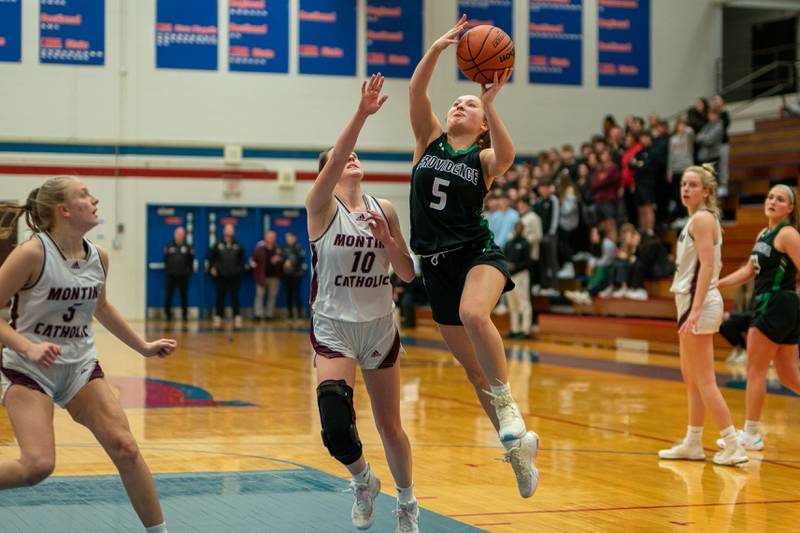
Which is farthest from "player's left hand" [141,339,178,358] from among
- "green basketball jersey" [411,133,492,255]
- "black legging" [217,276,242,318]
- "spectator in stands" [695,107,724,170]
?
"black legging" [217,276,242,318]

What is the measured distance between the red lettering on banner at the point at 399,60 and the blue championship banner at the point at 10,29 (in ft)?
25.2

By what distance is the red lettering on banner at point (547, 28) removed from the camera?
24594 mm

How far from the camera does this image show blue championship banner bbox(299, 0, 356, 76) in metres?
23.7

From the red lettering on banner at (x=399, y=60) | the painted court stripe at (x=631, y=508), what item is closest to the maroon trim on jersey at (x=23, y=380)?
the painted court stripe at (x=631, y=508)

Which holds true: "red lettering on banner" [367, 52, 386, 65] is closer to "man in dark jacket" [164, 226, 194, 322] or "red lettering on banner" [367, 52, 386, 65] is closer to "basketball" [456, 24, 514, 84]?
"man in dark jacket" [164, 226, 194, 322]

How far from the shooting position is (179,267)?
22391 millimetres

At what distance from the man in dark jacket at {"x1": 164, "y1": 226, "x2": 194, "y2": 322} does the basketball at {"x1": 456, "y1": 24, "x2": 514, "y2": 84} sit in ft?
56.7

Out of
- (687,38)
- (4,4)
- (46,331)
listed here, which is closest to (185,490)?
(46,331)

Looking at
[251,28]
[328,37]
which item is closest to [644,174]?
[328,37]

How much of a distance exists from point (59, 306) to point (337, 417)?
1.23 meters

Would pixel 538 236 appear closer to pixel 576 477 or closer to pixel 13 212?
pixel 576 477

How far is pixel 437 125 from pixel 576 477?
241 centimetres

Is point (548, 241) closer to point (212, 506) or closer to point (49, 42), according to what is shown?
point (49, 42)

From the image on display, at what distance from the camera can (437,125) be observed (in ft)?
18.5
